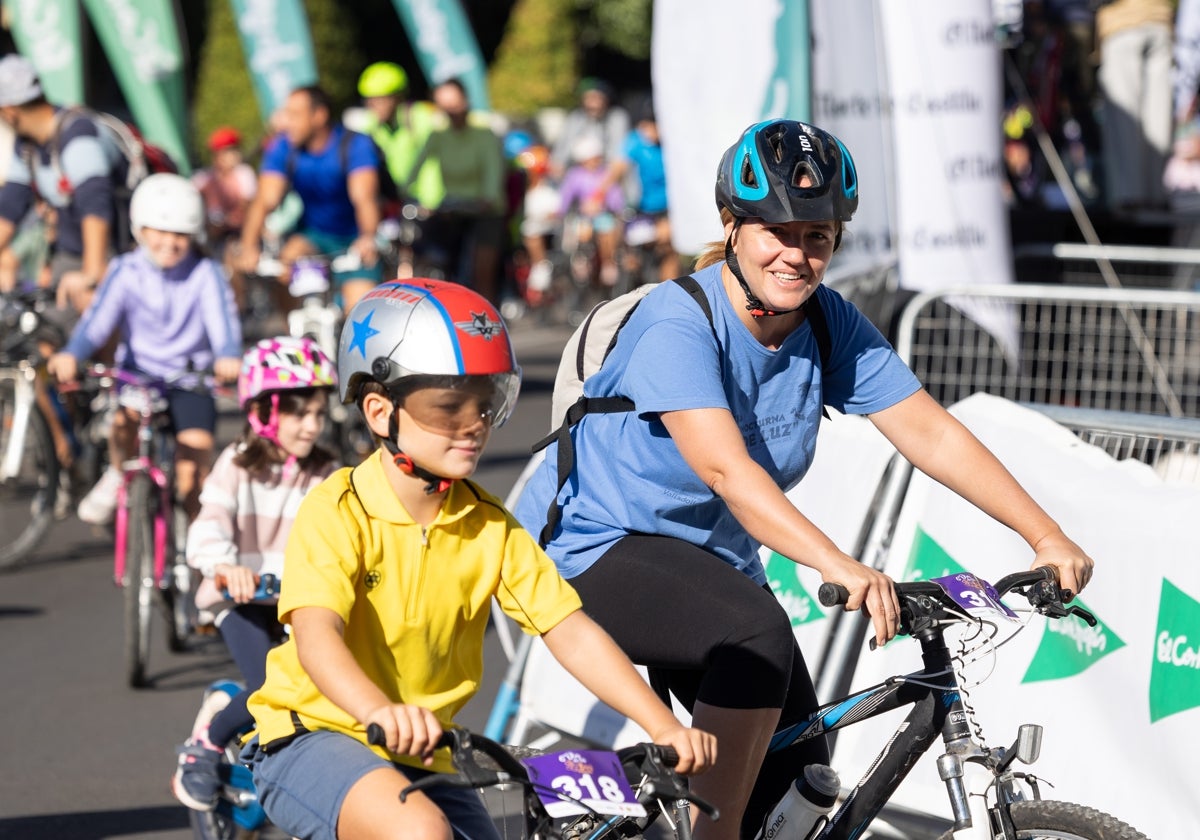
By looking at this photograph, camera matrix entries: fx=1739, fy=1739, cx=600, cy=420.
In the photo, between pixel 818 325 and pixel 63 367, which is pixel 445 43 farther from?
pixel 818 325

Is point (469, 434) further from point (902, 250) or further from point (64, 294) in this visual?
point (64, 294)

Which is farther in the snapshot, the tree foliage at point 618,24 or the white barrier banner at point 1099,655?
the tree foliage at point 618,24

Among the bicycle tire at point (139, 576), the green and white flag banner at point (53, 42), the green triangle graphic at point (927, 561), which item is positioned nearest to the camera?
the green triangle graphic at point (927, 561)

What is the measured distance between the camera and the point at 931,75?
29.6ft

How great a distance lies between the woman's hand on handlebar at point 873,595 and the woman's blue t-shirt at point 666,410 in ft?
1.67

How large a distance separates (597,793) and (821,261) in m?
1.36

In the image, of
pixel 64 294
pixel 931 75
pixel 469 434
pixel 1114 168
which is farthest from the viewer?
pixel 1114 168

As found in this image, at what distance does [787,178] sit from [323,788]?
1.53 metres

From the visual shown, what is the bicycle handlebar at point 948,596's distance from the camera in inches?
126

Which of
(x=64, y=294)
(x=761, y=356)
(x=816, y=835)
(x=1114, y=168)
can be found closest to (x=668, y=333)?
(x=761, y=356)

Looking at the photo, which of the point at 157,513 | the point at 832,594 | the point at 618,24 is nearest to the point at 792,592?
the point at 832,594

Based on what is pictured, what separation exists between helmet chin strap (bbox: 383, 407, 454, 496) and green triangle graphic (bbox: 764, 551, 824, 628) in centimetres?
224

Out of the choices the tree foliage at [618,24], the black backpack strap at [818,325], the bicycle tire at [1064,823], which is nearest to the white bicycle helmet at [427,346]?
the black backpack strap at [818,325]

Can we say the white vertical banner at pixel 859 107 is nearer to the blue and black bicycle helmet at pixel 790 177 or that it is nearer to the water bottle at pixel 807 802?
the blue and black bicycle helmet at pixel 790 177
